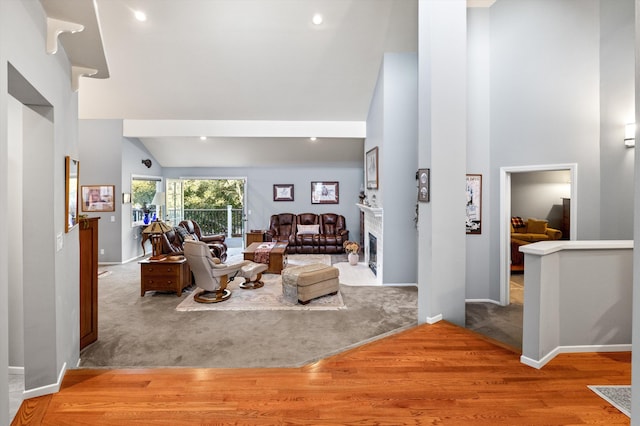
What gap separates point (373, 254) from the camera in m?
6.93

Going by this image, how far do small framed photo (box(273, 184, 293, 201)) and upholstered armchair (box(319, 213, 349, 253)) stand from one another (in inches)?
43.8

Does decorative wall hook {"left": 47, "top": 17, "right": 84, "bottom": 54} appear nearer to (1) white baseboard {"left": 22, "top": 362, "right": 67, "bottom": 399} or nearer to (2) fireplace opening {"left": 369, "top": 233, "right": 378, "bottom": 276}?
(1) white baseboard {"left": 22, "top": 362, "right": 67, "bottom": 399}

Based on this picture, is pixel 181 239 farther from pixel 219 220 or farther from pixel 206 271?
pixel 219 220

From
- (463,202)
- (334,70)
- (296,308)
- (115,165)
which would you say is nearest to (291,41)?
(334,70)

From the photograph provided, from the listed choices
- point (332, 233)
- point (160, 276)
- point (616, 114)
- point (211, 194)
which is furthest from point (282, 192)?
point (616, 114)

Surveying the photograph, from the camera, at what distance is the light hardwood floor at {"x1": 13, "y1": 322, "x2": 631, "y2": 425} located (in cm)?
198

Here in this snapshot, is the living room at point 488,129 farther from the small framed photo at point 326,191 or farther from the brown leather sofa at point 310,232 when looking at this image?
the small framed photo at point 326,191

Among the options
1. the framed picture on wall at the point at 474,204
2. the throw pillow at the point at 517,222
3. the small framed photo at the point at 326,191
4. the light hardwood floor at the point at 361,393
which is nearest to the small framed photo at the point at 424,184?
the light hardwood floor at the point at 361,393

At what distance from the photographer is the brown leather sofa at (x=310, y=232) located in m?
8.95

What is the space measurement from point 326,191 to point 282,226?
1.64 metres

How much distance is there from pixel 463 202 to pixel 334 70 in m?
3.76

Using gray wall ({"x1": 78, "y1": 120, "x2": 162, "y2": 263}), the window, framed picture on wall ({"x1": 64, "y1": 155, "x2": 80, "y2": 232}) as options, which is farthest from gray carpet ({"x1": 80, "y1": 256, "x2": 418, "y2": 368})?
the window

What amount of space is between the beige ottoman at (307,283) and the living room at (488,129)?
1.73 metres

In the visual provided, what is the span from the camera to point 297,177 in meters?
9.92
